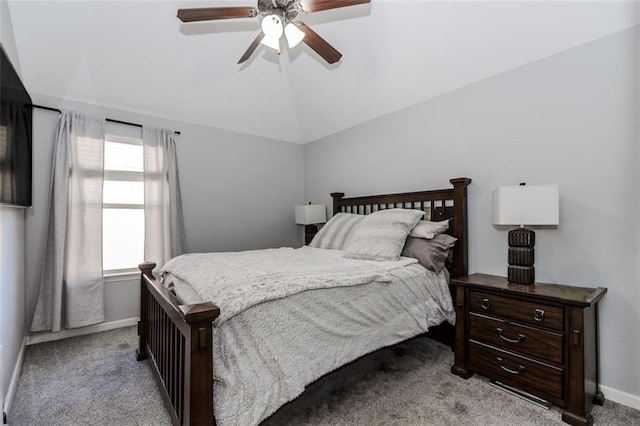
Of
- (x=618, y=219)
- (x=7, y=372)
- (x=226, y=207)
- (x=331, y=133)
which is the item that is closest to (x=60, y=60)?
(x=226, y=207)

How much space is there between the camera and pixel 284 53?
11.6 feet

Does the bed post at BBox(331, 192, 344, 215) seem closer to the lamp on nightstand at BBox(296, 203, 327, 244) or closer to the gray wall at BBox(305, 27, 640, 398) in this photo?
the lamp on nightstand at BBox(296, 203, 327, 244)

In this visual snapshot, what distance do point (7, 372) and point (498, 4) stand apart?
3994mm

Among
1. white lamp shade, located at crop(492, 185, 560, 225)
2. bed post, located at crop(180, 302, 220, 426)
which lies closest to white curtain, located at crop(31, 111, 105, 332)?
bed post, located at crop(180, 302, 220, 426)

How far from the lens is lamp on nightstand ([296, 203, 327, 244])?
4008 millimetres

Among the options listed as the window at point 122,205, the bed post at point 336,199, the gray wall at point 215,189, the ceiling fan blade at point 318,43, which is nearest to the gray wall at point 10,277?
the gray wall at point 215,189

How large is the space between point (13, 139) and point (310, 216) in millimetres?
2812

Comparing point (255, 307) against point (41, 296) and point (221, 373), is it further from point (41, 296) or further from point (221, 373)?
point (41, 296)

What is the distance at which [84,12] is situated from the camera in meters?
2.62

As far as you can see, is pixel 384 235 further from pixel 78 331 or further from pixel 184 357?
pixel 78 331

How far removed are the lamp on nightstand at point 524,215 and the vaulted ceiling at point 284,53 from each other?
1.07 meters

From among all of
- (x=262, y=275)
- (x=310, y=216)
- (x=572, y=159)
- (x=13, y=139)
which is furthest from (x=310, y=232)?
(x=13, y=139)

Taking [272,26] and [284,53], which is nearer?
[272,26]

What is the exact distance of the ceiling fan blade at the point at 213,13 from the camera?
1.93 m
